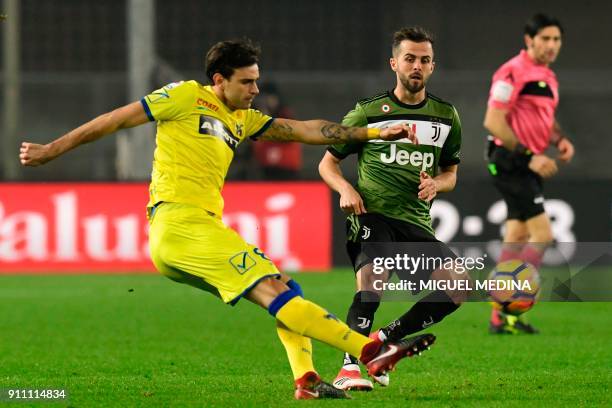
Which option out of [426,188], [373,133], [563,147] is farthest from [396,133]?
[563,147]

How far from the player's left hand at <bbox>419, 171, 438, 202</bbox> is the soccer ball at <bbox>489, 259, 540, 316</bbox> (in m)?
2.43

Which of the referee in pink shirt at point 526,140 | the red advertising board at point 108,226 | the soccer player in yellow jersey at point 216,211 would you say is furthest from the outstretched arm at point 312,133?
the red advertising board at point 108,226

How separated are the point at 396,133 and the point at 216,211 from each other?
0.98 metres

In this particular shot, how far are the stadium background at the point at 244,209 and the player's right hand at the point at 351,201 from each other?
3.17ft

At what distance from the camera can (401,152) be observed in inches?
294

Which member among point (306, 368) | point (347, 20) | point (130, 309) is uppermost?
point (347, 20)

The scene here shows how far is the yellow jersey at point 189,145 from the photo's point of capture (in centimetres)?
671

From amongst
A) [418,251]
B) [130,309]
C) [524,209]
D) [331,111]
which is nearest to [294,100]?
[331,111]

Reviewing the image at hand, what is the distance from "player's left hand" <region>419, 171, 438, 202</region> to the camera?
7117 millimetres

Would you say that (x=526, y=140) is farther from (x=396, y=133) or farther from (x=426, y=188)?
(x=396, y=133)

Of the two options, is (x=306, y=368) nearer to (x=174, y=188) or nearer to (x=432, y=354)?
(x=174, y=188)

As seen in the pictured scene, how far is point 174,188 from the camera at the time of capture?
6723 millimetres

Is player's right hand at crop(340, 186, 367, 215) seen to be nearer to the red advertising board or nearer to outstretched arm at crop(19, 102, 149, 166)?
outstretched arm at crop(19, 102, 149, 166)

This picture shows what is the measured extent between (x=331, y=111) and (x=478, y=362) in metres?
11.8
